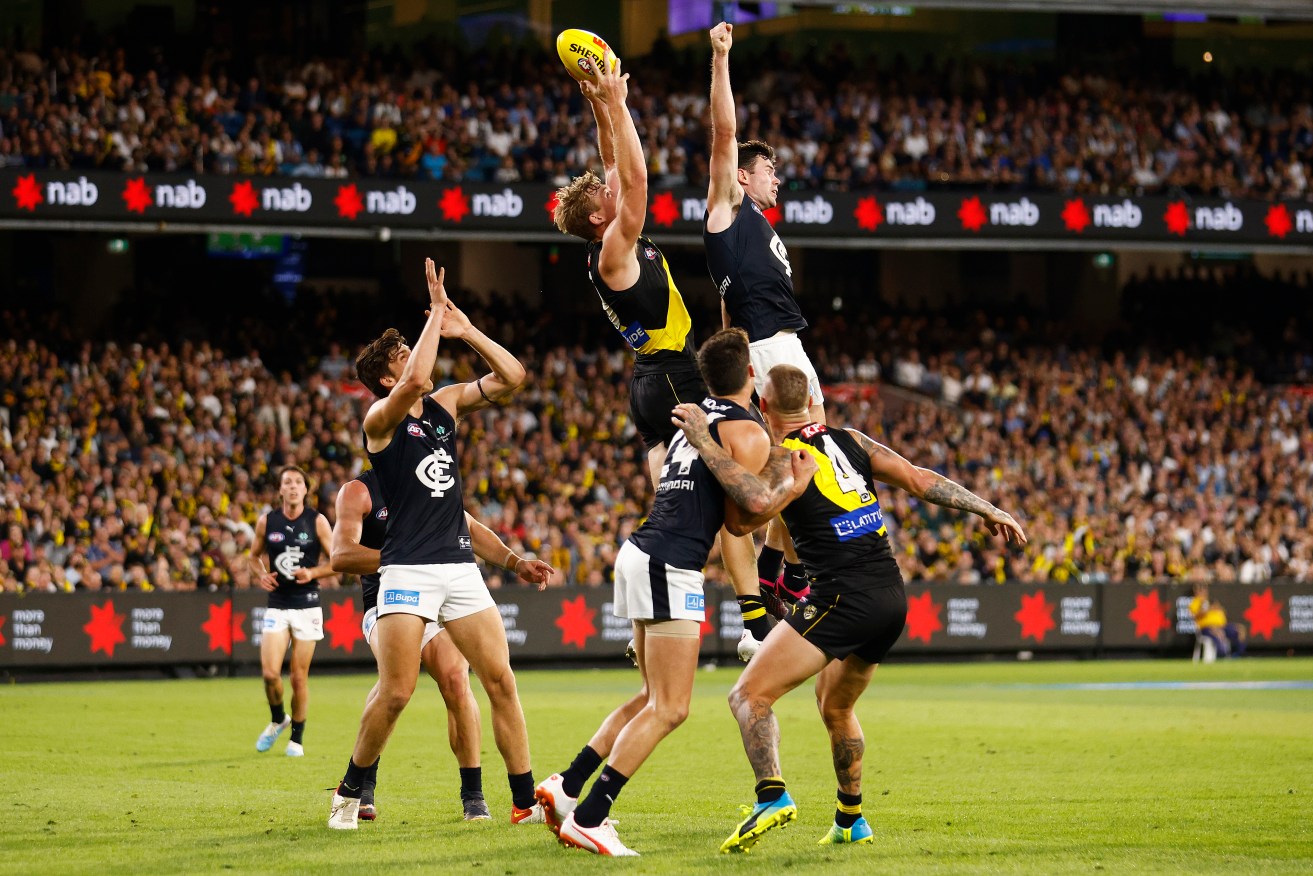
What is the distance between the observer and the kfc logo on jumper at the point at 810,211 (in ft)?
108

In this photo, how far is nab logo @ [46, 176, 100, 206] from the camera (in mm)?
29016

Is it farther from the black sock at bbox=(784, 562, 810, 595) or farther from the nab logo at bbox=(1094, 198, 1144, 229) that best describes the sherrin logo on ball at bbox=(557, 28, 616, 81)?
the nab logo at bbox=(1094, 198, 1144, 229)

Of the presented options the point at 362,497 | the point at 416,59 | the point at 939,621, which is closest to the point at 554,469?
the point at 939,621

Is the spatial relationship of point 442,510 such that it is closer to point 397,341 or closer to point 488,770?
point 397,341

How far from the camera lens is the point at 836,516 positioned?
9031 mm

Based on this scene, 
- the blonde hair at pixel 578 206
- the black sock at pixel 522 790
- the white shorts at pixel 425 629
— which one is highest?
the blonde hair at pixel 578 206

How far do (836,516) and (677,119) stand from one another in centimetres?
2626

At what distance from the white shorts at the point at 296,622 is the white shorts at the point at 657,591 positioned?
Answer: 8912mm

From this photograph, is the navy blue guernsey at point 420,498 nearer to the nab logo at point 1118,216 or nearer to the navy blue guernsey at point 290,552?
the navy blue guernsey at point 290,552

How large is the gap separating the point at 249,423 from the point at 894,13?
60.2ft

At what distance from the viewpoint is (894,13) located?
39.5 meters

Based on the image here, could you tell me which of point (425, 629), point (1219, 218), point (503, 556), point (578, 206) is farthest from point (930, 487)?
point (1219, 218)

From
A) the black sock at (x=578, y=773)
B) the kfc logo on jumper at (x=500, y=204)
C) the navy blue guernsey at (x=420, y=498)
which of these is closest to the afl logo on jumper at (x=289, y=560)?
the navy blue guernsey at (x=420, y=498)

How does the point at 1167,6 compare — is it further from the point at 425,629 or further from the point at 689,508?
the point at 689,508
